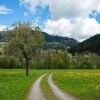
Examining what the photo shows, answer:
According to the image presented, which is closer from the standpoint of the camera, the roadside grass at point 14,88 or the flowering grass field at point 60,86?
the roadside grass at point 14,88

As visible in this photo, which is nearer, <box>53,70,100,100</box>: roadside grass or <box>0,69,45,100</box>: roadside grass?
<box>0,69,45,100</box>: roadside grass

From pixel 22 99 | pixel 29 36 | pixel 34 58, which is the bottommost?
pixel 22 99

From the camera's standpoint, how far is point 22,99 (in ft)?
94.3

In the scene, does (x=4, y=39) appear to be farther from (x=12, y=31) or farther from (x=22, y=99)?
(x=22, y=99)

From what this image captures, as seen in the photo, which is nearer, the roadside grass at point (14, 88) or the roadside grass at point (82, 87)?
the roadside grass at point (14, 88)

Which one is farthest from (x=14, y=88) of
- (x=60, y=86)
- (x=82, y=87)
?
(x=82, y=87)

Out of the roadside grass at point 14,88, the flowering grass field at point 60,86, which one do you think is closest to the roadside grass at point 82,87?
the flowering grass field at point 60,86

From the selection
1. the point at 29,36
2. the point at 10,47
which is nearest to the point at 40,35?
the point at 29,36

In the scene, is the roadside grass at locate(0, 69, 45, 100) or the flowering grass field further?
the flowering grass field

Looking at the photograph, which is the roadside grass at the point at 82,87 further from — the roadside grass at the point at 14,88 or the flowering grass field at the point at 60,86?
the roadside grass at the point at 14,88

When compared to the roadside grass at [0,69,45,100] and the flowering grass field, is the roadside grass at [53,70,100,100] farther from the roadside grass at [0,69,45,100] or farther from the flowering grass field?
the roadside grass at [0,69,45,100]

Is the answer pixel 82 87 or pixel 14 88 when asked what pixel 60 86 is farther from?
pixel 14 88

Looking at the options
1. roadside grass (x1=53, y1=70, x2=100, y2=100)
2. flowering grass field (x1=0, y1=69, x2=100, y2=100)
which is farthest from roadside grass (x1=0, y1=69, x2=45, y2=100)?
roadside grass (x1=53, y1=70, x2=100, y2=100)

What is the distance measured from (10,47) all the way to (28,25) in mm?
7764
